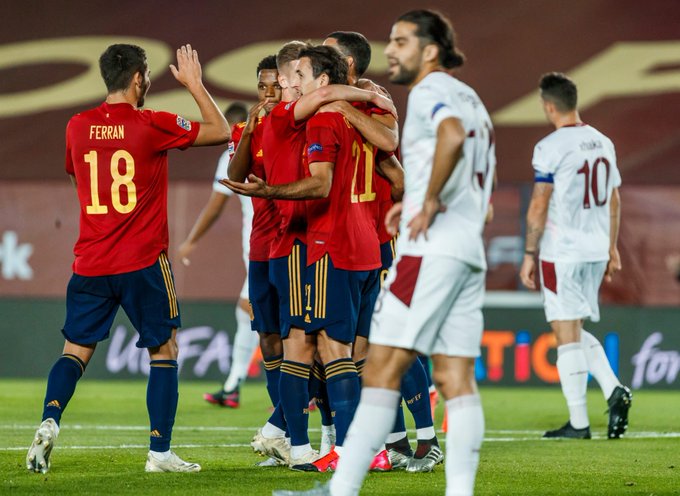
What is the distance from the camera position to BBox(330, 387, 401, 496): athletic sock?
433 cm

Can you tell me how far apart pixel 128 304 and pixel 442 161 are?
2.19 m

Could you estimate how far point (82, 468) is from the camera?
19.7 feet

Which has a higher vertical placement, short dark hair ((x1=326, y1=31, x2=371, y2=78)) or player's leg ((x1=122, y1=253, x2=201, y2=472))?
short dark hair ((x1=326, y1=31, x2=371, y2=78))

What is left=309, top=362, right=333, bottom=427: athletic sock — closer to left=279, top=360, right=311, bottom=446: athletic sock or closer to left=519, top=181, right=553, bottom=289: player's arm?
left=279, top=360, right=311, bottom=446: athletic sock

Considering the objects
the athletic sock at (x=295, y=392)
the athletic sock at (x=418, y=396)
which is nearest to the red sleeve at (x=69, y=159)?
the athletic sock at (x=295, y=392)

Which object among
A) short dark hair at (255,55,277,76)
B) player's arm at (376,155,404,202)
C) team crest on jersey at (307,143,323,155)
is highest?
short dark hair at (255,55,277,76)

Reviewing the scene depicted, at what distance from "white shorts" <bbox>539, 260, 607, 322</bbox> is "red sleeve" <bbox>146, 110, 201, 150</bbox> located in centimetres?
307

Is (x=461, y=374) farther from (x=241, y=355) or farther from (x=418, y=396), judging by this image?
(x=241, y=355)

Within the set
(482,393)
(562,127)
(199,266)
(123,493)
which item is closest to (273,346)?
(123,493)

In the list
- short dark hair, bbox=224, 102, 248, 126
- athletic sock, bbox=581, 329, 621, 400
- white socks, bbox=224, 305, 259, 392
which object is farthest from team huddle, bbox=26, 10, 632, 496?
white socks, bbox=224, 305, 259, 392

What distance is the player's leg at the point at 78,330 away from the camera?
5828 mm

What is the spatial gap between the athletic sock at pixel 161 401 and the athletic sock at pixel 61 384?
1.18 ft

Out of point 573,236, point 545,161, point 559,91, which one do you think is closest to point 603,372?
point 573,236

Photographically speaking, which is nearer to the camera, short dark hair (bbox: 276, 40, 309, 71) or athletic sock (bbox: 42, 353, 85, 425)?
athletic sock (bbox: 42, 353, 85, 425)
